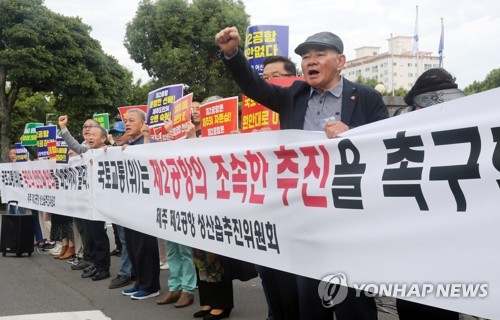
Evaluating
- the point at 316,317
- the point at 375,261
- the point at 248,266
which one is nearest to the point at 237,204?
the point at 316,317

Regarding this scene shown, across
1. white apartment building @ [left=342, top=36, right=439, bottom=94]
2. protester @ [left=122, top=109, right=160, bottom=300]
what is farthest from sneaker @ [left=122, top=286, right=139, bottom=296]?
white apartment building @ [left=342, top=36, right=439, bottom=94]

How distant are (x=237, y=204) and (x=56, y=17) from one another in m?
16.9

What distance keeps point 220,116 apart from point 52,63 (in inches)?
565

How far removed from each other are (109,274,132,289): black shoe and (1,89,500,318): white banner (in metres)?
2.28

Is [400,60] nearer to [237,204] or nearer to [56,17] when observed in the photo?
[56,17]

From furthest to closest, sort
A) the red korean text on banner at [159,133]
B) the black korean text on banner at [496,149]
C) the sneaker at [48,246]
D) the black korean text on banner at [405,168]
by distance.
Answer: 1. the sneaker at [48,246]
2. the red korean text on banner at [159,133]
3. the black korean text on banner at [405,168]
4. the black korean text on banner at [496,149]

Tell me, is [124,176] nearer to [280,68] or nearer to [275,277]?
[280,68]

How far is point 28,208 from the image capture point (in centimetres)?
827

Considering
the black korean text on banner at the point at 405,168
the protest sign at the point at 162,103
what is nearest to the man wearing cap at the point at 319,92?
the black korean text on banner at the point at 405,168

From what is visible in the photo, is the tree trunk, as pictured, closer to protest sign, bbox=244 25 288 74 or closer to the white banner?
protest sign, bbox=244 25 288 74

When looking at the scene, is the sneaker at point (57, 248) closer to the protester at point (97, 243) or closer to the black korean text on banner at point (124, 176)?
the protester at point (97, 243)

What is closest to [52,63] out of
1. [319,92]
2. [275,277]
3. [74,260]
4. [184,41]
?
[184,41]

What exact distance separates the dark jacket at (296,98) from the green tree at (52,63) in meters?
15.2

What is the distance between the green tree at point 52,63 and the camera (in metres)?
16.4
